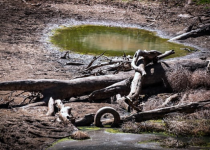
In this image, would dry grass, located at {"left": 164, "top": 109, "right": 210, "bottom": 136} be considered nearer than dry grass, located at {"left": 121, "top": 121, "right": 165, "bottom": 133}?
Yes

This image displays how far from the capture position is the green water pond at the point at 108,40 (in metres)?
17.6

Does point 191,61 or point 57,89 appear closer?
point 57,89

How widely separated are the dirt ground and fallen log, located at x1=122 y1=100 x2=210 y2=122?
61.6 inches

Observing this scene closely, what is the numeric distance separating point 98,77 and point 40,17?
12.3 m

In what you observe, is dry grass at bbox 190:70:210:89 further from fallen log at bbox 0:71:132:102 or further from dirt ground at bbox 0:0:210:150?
dirt ground at bbox 0:0:210:150

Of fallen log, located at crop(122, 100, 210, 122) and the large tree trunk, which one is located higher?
the large tree trunk

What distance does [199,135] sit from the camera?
8477 millimetres

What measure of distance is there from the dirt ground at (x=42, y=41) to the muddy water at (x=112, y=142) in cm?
45

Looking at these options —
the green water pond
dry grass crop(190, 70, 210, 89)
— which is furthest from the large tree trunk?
the green water pond

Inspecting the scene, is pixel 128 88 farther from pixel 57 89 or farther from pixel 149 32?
pixel 149 32

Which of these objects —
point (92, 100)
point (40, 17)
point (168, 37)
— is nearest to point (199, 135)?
point (92, 100)

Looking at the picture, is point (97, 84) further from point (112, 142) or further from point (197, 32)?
point (197, 32)

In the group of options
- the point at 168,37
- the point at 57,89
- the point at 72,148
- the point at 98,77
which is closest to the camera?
the point at 72,148

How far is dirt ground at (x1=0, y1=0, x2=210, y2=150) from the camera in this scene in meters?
8.07
